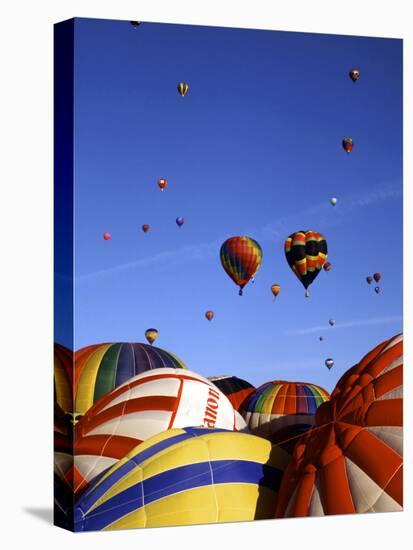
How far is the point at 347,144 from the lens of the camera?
1131cm

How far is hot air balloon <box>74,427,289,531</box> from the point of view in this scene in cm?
1045

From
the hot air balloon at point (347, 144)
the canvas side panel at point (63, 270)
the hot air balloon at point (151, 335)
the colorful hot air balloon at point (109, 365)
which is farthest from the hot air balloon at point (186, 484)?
the hot air balloon at point (347, 144)

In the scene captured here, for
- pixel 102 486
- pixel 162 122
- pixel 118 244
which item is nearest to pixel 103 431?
pixel 102 486

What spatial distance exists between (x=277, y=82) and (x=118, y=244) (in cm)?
167

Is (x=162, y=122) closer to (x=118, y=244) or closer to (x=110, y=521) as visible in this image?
(x=118, y=244)

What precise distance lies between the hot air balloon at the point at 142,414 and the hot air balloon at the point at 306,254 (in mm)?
1029

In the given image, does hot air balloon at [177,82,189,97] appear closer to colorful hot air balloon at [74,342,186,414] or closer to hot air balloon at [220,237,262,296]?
hot air balloon at [220,237,262,296]

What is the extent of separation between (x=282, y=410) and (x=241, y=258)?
114cm

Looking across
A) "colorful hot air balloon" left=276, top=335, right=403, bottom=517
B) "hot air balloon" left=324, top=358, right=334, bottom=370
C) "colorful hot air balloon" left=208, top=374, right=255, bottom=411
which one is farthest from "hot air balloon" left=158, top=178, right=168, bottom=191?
"colorful hot air balloon" left=276, top=335, right=403, bottom=517

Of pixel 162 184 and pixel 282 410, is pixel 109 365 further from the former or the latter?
pixel 282 410

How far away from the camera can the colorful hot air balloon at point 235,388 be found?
11.0m

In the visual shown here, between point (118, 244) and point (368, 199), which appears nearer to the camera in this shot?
point (118, 244)

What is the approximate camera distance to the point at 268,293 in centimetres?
1116

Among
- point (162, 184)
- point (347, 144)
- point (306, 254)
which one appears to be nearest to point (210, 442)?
point (306, 254)
